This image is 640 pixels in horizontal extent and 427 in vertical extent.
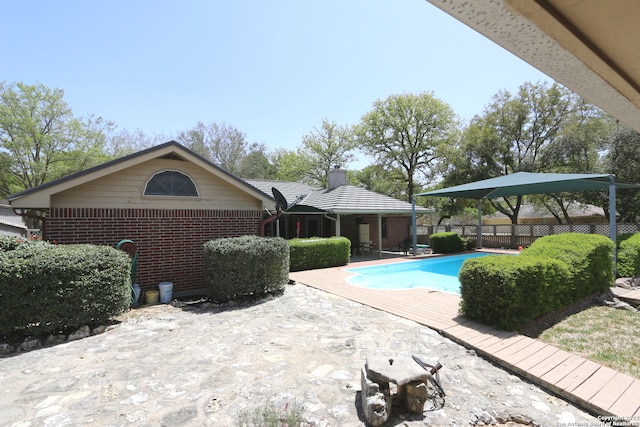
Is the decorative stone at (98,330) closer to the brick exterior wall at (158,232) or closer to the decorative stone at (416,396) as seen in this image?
the brick exterior wall at (158,232)

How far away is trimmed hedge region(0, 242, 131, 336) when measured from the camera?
4820 millimetres

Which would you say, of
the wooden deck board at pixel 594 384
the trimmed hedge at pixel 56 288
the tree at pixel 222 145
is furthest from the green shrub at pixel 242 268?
the tree at pixel 222 145

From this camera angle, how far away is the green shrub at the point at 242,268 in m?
7.25

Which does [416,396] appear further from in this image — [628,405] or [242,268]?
[242,268]

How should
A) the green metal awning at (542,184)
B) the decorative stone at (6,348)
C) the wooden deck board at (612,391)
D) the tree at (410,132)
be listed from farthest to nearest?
the tree at (410,132), the green metal awning at (542,184), the decorative stone at (6,348), the wooden deck board at (612,391)

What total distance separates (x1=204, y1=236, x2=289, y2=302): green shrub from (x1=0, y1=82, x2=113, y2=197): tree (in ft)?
81.3

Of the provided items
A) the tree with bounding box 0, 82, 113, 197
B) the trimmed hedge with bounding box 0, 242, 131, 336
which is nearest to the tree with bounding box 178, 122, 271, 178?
the tree with bounding box 0, 82, 113, 197

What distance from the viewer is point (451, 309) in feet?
20.7

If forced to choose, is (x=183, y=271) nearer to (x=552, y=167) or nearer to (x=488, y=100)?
(x=552, y=167)

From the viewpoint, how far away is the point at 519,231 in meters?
18.1

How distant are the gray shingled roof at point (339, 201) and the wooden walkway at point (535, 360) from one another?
8.44m

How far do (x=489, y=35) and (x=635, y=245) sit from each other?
12.3 meters

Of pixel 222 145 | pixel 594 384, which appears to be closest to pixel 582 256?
pixel 594 384

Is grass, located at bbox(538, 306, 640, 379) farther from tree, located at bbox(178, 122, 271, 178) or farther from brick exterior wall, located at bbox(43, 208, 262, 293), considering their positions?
tree, located at bbox(178, 122, 271, 178)
